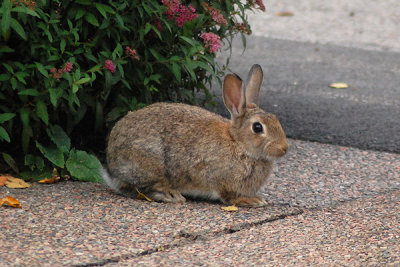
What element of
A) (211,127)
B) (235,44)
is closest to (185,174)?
(211,127)

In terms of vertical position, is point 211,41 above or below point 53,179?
above

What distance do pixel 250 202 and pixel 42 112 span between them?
154 cm

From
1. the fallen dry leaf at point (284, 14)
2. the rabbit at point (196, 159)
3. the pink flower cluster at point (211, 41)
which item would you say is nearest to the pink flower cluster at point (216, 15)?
the pink flower cluster at point (211, 41)

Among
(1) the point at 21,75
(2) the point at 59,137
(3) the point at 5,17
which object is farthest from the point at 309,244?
(3) the point at 5,17

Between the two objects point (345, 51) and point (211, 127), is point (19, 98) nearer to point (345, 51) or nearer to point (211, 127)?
point (211, 127)

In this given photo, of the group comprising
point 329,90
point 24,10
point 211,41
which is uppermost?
point 24,10

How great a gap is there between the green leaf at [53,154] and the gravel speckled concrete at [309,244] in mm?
1522

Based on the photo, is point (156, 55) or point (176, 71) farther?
point (156, 55)

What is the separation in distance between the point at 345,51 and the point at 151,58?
18.9 ft

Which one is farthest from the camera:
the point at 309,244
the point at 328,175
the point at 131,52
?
the point at 328,175

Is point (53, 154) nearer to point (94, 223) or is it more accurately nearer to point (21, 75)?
point (21, 75)

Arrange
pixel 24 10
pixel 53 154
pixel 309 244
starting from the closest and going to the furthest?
pixel 309 244 < pixel 24 10 < pixel 53 154

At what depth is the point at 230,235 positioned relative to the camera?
4.61 m

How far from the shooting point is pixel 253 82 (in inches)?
218
